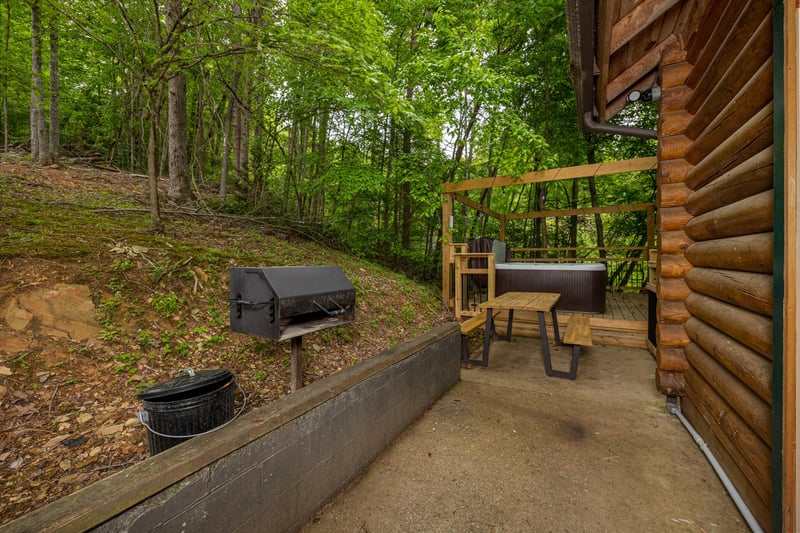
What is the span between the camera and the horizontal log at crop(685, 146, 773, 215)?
1.43 meters

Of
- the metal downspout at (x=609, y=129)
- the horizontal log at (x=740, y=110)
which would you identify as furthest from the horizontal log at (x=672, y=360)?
the metal downspout at (x=609, y=129)

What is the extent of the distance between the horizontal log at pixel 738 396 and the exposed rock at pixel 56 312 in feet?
11.8

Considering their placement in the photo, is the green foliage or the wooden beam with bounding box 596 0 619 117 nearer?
the wooden beam with bounding box 596 0 619 117

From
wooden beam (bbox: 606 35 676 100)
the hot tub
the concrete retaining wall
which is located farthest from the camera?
the hot tub

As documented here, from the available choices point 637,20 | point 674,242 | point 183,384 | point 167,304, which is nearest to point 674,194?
point 674,242

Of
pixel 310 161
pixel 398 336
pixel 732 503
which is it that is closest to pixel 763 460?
pixel 732 503

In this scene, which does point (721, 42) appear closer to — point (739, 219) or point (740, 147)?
point (740, 147)

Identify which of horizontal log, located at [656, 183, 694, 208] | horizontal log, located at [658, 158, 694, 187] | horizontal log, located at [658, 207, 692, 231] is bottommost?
horizontal log, located at [658, 207, 692, 231]

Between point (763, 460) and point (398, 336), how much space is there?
298 cm

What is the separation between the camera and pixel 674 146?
2.71 metres

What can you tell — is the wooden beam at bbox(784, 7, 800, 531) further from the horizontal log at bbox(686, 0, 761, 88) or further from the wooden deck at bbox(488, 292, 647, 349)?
the wooden deck at bbox(488, 292, 647, 349)

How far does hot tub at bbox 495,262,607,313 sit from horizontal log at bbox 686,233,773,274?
3201mm

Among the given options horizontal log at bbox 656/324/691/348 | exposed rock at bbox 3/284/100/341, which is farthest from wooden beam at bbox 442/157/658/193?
exposed rock at bbox 3/284/100/341

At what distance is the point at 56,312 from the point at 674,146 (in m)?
4.72
